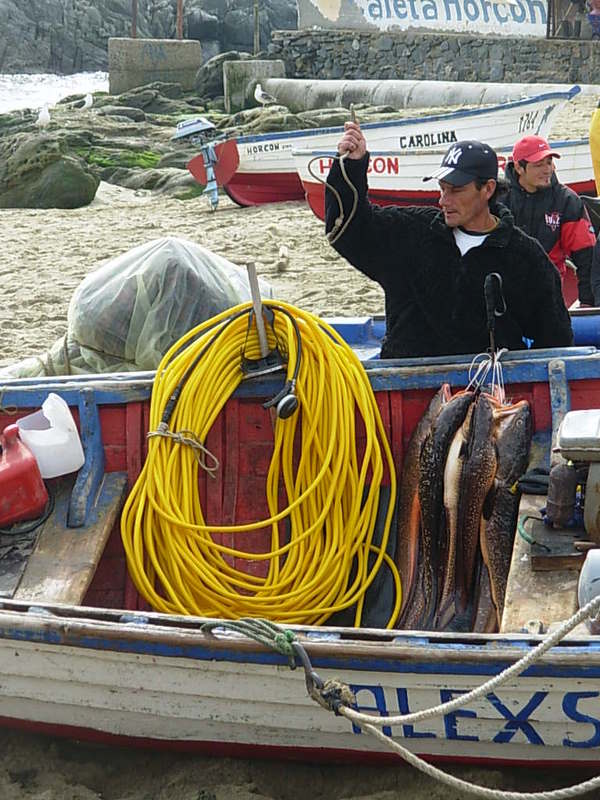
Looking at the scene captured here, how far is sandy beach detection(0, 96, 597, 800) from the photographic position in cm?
375

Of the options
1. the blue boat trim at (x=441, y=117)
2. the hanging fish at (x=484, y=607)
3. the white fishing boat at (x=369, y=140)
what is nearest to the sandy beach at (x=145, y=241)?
the white fishing boat at (x=369, y=140)

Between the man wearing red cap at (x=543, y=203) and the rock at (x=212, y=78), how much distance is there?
24.1 m

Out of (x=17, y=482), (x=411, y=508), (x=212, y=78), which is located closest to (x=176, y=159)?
(x=212, y=78)

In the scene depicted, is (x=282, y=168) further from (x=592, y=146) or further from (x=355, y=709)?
(x=355, y=709)

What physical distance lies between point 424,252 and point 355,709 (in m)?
1.94

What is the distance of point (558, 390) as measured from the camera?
4.36m

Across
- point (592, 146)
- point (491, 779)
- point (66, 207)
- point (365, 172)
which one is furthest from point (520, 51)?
point (491, 779)

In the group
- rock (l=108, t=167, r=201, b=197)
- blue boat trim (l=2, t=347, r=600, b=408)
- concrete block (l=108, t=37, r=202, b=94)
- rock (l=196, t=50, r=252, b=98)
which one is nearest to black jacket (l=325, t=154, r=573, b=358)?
blue boat trim (l=2, t=347, r=600, b=408)

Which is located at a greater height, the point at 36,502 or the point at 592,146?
the point at 592,146

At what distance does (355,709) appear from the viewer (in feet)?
11.3

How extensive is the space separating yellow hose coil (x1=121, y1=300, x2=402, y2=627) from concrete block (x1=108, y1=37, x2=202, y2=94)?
26804 millimetres

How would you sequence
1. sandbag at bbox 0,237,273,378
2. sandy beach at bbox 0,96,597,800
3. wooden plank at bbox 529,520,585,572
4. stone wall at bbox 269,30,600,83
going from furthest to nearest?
stone wall at bbox 269,30,600,83
sandbag at bbox 0,237,273,378
sandy beach at bbox 0,96,597,800
wooden plank at bbox 529,520,585,572

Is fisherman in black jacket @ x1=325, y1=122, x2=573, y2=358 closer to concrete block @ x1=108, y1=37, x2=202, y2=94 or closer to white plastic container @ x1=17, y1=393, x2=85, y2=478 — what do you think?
white plastic container @ x1=17, y1=393, x2=85, y2=478

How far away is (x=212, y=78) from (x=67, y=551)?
88.3 ft
